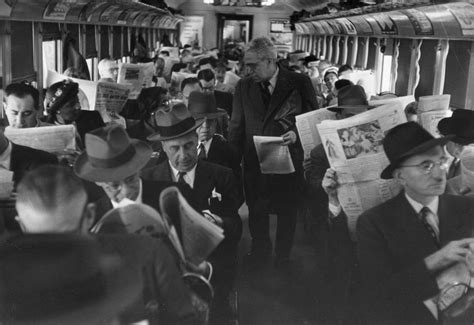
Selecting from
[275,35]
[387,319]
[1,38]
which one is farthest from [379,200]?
[275,35]

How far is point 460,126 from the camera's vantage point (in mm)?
1985

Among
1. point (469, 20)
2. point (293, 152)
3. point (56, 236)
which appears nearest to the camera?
point (56, 236)

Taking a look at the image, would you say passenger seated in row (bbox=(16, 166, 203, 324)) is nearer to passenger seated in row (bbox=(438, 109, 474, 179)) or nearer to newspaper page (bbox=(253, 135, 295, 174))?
passenger seated in row (bbox=(438, 109, 474, 179))

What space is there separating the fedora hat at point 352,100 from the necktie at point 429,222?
0.83 m

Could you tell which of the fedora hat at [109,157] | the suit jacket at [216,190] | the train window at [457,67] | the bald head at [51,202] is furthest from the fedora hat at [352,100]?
the train window at [457,67]

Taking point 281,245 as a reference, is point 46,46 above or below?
above

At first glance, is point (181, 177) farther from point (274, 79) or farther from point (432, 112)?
point (274, 79)

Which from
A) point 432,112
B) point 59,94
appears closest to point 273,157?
point 432,112

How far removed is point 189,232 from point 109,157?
0.83 feet

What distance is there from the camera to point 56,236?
142 centimetres

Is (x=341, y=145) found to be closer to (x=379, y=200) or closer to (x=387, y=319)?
(x=379, y=200)

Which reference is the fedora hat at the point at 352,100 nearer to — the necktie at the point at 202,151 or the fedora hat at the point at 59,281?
the necktie at the point at 202,151

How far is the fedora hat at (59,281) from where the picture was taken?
1392mm

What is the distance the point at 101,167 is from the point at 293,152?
2014 millimetres
